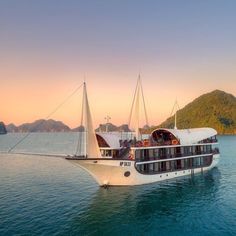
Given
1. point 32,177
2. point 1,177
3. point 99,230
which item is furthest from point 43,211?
point 1,177

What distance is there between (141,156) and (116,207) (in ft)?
43.0

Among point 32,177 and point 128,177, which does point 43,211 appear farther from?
point 32,177

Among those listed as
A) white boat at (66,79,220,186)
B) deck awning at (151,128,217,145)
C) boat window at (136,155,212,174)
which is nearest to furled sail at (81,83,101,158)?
white boat at (66,79,220,186)

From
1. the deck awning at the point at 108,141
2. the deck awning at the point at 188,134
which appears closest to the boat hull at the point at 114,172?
the deck awning at the point at 108,141

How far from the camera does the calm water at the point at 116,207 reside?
2784cm

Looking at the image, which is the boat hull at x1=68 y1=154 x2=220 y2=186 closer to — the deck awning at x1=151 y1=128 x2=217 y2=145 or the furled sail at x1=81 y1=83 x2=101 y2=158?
the furled sail at x1=81 y1=83 x2=101 y2=158

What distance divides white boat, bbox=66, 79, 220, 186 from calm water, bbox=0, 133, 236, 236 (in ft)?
6.38

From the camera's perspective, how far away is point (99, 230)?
91.2 ft

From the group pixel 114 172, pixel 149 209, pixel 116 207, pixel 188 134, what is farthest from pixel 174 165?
pixel 116 207

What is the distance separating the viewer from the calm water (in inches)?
1096

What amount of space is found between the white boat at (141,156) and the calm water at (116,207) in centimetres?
194

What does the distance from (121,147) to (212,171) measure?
2450 centimetres

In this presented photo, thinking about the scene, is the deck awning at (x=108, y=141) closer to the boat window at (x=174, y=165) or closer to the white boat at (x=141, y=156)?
the white boat at (x=141, y=156)

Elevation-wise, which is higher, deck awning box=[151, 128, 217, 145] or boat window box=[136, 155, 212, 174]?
deck awning box=[151, 128, 217, 145]
